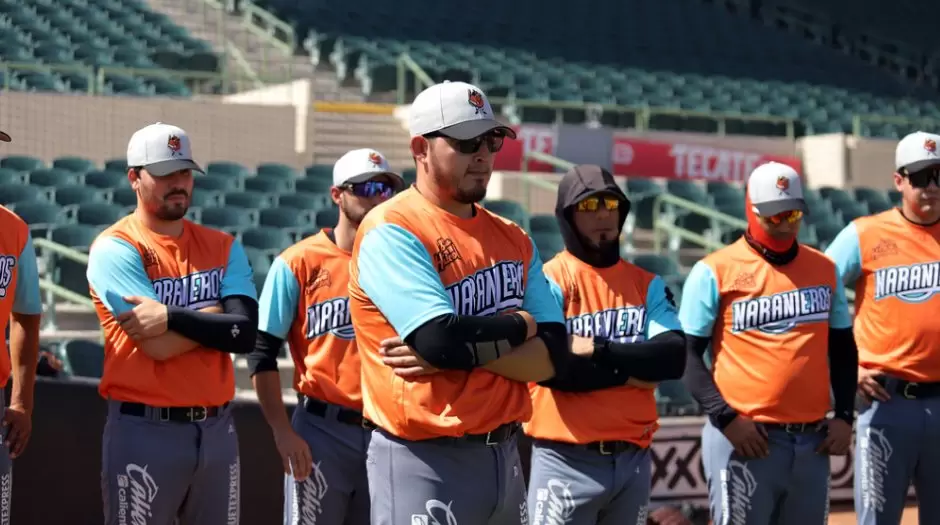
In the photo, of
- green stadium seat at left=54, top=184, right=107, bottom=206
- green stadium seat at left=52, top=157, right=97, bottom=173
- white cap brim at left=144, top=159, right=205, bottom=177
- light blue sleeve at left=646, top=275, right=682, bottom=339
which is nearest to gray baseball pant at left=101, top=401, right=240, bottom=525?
white cap brim at left=144, top=159, right=205, bottom=177

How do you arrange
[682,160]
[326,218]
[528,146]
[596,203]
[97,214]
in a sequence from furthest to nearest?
[682,160] → [528,146] → [326,218] → [97,214] → [596,203]

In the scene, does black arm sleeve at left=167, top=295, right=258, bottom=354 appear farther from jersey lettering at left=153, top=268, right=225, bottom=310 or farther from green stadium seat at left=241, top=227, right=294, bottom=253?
green stadium seat at left=241, top=227, right=294, bottom=253

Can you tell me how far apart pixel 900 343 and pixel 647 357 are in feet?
5.70

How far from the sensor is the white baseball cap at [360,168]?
5555mm

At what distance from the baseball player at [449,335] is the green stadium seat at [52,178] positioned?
931 centimetres

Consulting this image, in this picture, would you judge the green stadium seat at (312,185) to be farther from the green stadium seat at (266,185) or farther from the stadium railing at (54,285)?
the stadium railing at (54,285)

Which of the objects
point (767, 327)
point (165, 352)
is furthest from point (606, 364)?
point (165, 352)

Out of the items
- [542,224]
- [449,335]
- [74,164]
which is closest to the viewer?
[449,335]

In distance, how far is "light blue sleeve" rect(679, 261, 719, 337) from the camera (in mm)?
5609

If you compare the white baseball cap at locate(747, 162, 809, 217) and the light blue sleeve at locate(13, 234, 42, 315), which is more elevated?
the white baseball cap at locate(747, 162, 809, 217)

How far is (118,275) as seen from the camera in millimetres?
4945

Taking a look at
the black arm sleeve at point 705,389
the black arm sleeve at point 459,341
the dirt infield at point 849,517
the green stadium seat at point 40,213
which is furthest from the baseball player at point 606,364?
the green stadium seat at point 40,213

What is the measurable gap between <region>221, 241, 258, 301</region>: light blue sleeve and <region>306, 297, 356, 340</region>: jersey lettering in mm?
314

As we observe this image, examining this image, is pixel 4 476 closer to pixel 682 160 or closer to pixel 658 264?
pixel 658 264
